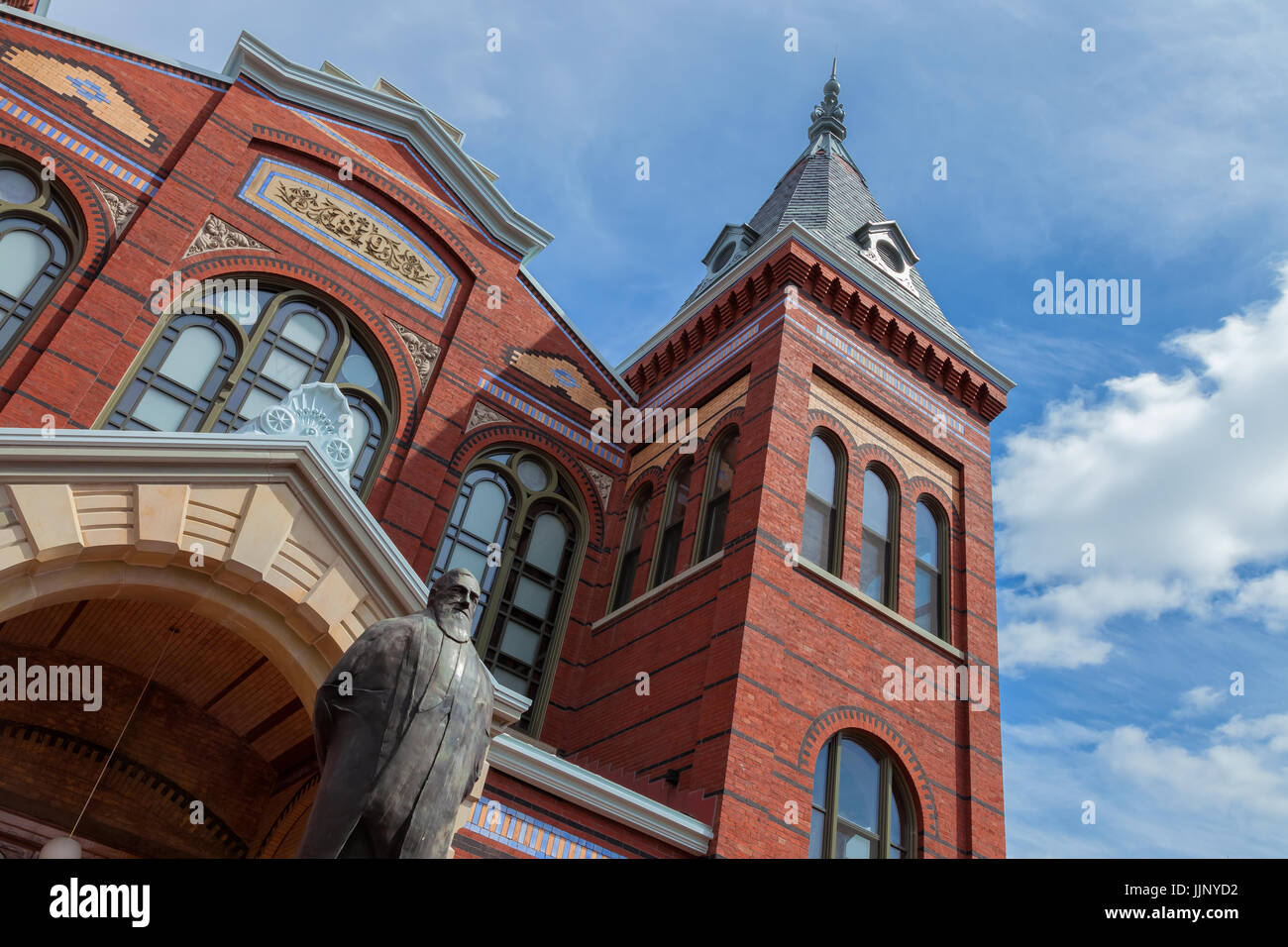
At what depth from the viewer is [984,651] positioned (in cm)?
1481

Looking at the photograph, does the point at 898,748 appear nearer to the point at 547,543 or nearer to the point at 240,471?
the point at 547,543

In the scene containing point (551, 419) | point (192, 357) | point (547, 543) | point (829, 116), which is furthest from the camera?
point (829, 116)

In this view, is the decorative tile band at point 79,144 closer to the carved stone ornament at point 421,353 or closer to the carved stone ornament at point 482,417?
the carved stone ornament at point 421,353

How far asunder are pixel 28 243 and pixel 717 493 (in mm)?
9577

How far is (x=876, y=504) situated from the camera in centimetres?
1516

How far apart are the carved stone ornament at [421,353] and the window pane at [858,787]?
806cm

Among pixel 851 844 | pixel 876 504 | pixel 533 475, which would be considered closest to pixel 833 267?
pixel 876 504

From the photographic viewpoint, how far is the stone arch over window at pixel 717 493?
14.2 m

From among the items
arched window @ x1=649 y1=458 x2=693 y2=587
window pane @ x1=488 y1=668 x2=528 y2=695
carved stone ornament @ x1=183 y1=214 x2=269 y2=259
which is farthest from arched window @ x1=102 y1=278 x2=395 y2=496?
arched window @ x1=649 y1=458 x2=693 y2=587

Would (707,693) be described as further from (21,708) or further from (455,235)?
(455,235)

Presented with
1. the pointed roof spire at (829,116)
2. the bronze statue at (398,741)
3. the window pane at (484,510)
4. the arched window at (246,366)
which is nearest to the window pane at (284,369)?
the arched window at (246,366)

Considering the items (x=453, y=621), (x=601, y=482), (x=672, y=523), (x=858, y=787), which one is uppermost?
(x=601, y=482)
